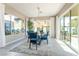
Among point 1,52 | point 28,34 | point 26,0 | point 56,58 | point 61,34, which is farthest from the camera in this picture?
point 61,34

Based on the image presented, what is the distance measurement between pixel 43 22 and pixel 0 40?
5.56 feet

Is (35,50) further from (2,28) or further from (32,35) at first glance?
(2,28)

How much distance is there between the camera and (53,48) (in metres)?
5.26

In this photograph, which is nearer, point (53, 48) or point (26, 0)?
point (26, 0)

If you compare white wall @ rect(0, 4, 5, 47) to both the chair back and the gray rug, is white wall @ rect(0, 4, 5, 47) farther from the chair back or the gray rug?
the chair back

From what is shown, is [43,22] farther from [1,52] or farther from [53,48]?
[1,52]

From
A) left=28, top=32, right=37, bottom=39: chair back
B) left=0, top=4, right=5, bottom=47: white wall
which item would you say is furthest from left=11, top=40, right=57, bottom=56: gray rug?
left=0, top=4, right=5, bottom=47: white wall

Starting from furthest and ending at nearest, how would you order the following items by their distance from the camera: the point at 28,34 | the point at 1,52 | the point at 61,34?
the point at 61,34 → the point at 28,34 → the point at 1,52

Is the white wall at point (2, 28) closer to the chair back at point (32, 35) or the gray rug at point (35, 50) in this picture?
the gray rug at point (35, 50)

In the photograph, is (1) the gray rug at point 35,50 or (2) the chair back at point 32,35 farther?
(2) the chair back at point 32,35

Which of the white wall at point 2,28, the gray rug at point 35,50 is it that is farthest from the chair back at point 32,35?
the white wall at point 2,28

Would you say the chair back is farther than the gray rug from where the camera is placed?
Yes

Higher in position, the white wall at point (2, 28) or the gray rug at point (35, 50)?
the white wall at point (2, 28)

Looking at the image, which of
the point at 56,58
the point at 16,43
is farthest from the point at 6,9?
the point at 56,58
